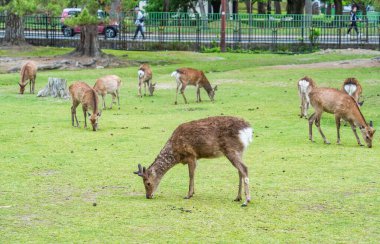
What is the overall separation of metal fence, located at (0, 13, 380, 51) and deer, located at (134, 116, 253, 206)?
31.9 meters

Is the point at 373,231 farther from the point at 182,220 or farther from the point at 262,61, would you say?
the point at 262,61

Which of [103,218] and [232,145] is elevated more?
[232,145]

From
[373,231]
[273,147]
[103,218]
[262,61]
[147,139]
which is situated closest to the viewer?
[373,231]

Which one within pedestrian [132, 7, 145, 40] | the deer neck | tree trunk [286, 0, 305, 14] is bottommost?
the deer neck

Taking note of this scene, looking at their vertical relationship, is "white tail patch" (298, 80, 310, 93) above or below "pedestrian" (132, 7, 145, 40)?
below

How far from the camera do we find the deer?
10750mm

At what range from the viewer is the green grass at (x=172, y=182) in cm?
949

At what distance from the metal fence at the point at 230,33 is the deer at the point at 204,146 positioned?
3190 cm

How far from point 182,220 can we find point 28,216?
189 centimetres

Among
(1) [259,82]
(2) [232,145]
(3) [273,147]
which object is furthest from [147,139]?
(1) [259,82]

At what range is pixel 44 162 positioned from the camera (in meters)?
14.1

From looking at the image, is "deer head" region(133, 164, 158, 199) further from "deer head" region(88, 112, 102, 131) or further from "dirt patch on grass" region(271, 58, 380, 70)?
"dirt patch on grass" region(271, 58, 380, 70)

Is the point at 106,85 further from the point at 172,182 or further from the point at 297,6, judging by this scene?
the point at 297,6

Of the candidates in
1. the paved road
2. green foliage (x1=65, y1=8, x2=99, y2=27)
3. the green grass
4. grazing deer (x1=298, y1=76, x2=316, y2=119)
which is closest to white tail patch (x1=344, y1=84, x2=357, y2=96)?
grazing deer (x1=298, y1=76, x2=316, y2=119)
